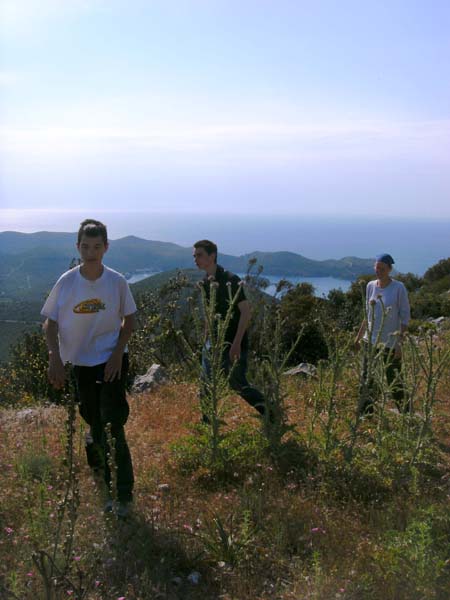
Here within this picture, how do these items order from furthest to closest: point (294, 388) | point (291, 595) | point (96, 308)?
1. point (294, 388)
2. point (96, 308)
3. point (291, 595)

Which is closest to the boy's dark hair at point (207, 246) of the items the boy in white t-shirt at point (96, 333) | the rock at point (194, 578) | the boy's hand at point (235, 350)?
the boy's hand at point (235, 350)


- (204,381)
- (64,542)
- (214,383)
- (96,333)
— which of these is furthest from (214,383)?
(64,542)

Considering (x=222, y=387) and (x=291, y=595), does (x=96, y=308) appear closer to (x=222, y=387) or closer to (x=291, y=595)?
(x=222, y=387)

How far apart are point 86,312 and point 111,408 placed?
679 mm

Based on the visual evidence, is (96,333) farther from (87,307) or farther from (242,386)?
(242,386)

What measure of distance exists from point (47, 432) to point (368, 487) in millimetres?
3279

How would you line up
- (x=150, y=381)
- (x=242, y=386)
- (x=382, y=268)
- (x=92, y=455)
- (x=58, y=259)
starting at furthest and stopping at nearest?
(x=58, y=259) → (x=150, y=381) → (x=382, y=268) → (x=242, y=386) → (x=92, y=455)

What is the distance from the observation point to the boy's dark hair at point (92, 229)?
403 cm

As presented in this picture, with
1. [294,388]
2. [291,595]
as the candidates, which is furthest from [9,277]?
[291,595]

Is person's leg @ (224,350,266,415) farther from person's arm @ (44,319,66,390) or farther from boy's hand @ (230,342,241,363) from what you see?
person's arm @ (44,319,66,390)

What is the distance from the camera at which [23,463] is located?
15.3ft

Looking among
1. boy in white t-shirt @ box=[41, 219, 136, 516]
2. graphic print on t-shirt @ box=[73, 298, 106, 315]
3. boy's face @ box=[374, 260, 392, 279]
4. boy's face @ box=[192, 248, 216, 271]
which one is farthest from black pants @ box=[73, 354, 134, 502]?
boy's face @ box=[374, 260, 392, 279]

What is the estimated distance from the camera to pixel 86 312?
160 inches

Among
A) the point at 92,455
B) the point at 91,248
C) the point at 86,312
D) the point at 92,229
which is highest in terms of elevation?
the point at 92,229
